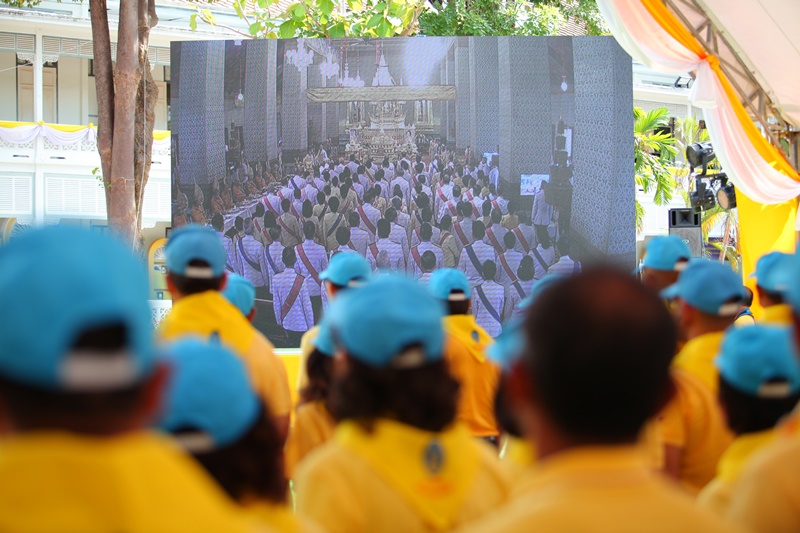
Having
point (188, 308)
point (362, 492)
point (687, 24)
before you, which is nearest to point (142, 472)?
point (362, 492)

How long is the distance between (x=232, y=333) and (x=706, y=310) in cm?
172

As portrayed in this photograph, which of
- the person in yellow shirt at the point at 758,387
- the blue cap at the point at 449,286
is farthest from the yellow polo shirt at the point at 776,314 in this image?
the person in yellow shirt at the point at 758,387

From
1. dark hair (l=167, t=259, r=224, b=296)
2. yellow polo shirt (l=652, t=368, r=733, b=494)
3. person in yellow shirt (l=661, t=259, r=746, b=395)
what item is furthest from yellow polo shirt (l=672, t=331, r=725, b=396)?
dark hair (l=167, t=259, r=224, b=296)

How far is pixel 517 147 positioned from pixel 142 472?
8795 mm

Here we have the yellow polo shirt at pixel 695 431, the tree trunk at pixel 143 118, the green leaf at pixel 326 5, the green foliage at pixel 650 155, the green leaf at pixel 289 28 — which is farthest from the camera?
the green foliage at pixel 650 155

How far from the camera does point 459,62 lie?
9.69 meters

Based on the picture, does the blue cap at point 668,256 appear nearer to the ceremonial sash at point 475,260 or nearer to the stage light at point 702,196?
the ceremonial sash at point 475,260

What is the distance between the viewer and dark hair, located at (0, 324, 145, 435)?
1079mm

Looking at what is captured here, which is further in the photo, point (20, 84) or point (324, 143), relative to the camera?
point (20, 84)

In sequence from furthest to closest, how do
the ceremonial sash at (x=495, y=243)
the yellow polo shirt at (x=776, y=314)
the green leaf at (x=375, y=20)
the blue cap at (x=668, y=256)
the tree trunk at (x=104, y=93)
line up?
the green leaf at (x=375, y=20) → the ceremonial sash at (x=495, y=243) → the tree trunk at (x=104, y=93) → the blue cap at (x=668, y=256) → the yellow polo shirt at (x=776, y=314)

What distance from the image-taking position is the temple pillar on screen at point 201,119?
31.8ft

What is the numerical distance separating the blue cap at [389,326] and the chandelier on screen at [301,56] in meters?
8.07

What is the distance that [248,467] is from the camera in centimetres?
154

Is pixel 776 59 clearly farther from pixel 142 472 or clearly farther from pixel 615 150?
pixel 142 472
